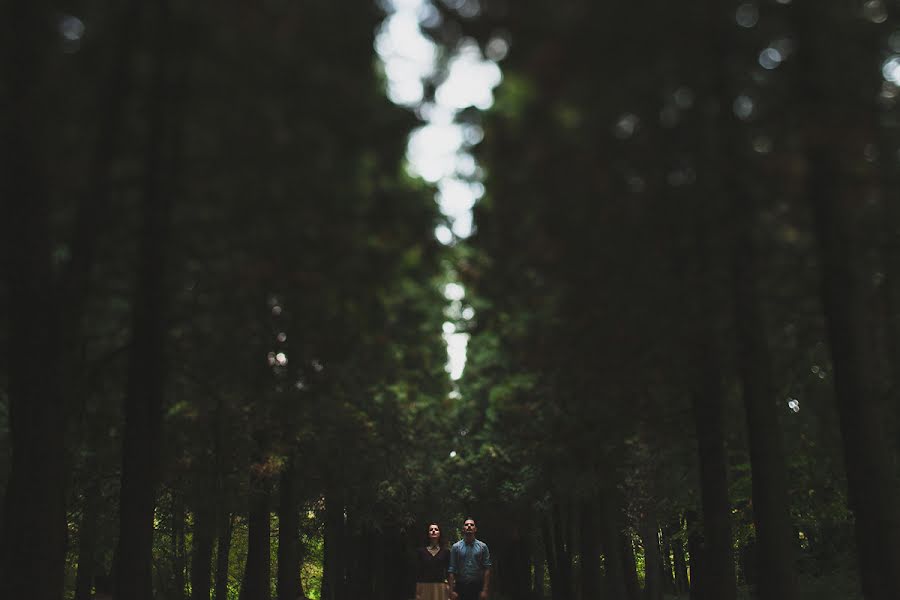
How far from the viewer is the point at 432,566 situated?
53.0ft

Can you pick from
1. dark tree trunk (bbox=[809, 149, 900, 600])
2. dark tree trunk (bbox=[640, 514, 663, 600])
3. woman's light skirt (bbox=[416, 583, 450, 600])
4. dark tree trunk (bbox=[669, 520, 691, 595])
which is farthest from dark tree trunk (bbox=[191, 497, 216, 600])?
dark tree trunk (bbox=[669, 520, 691, 595])

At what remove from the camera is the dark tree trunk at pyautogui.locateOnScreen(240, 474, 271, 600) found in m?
22.0

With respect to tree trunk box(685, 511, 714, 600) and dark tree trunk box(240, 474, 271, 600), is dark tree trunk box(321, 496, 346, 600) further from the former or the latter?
tree trunk box(685, 511, 714, 600)

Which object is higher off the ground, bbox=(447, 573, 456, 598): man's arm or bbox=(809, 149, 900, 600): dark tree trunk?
bbox=(809, 149, 900, 600): dark tree trunk

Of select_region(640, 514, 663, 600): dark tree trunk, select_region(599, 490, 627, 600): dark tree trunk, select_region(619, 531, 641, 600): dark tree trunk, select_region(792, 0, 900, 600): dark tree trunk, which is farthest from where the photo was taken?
select_region(619, 531, 641, 600): dark tree trunk

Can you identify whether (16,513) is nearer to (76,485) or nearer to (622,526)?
(76,485)

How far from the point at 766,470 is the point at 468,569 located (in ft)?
19.3

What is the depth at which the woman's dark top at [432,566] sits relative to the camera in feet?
52.9

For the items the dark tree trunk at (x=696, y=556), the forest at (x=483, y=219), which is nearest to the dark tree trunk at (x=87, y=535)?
the forest at (x=483, y=219)

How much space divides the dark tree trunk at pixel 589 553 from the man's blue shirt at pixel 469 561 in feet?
37.6

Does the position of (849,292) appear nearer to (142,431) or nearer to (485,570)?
(142,431)

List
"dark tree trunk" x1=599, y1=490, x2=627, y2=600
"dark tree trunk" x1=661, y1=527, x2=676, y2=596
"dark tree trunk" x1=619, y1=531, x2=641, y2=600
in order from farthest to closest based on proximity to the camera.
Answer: "dark tree trunk" x1=661, y1=527, x2=676, y2=596, "dark tree trunk" x1=619, y1=531, x2=641, y2=600, "dark tree trunk" x1=599, y1=490, x2=627, y2=600

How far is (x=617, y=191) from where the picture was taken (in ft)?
24.0

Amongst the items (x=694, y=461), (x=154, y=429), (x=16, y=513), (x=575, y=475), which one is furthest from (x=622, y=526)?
(x=16, y=513)
